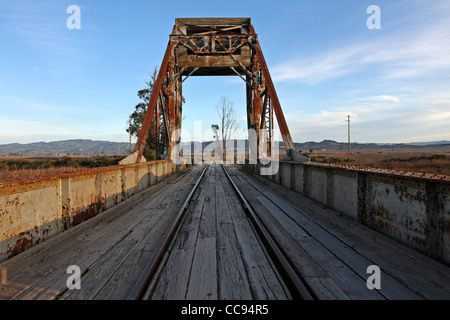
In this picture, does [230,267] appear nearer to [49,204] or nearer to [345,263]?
[345,263]

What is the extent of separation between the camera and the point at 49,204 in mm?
4266

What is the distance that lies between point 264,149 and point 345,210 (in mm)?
9980

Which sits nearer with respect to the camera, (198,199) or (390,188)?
(390,188)

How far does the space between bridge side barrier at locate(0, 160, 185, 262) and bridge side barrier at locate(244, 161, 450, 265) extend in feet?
18.1

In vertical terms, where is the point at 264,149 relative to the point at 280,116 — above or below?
below

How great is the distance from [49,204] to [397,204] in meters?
5.64

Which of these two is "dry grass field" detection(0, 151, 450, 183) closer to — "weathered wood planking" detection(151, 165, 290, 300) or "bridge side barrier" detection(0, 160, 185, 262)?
"bridge side barrier" detection(0, 160, 185, 262)

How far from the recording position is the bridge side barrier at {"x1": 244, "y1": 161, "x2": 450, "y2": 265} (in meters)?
3.15

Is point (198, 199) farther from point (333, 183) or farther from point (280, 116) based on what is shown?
point (280, 116)

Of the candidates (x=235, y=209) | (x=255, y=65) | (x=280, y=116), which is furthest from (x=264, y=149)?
(x=235, y=209)

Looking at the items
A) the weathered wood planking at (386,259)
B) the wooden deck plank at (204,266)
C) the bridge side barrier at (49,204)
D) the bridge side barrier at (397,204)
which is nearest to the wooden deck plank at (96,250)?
the bridge side barrier at (49,204)

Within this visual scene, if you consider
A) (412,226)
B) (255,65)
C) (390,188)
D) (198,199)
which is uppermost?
(255,65)

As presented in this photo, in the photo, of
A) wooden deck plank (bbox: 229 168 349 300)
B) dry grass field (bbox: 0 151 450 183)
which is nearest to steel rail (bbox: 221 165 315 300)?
wooden deck plank (bbox: 229 168 349 300)
